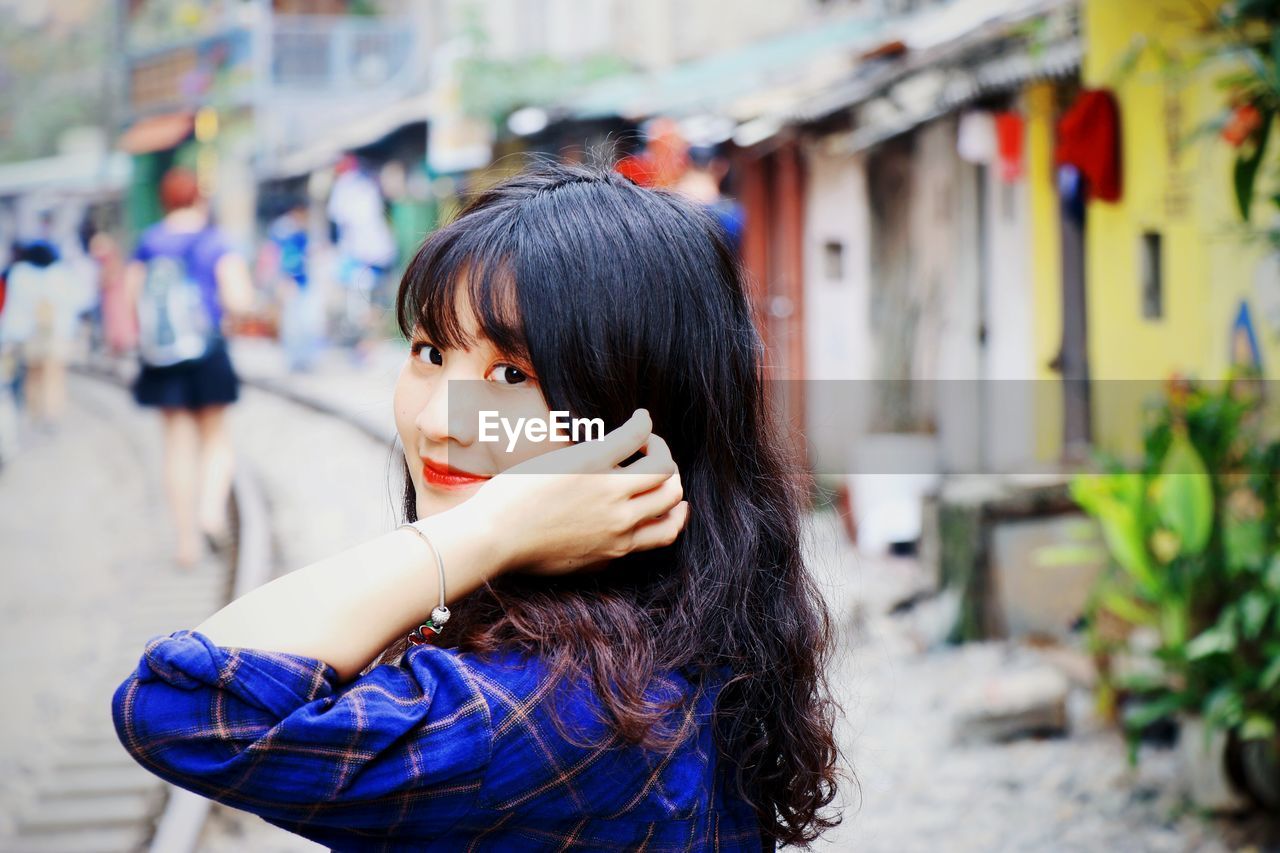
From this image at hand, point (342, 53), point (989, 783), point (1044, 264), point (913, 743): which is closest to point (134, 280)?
point (342, 53)

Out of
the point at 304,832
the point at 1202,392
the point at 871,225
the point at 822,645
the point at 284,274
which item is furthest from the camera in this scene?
the point at 871,225

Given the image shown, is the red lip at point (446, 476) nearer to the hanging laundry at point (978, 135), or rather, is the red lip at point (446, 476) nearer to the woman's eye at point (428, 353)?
the woman's eye at point (428, 353)

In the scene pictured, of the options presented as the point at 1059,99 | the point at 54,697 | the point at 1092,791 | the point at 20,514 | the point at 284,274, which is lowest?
the point at 1092,791

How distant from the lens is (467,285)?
51.8 inches

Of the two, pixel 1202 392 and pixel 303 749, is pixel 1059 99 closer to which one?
pixel 1202 392

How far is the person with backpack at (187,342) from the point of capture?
17.6 ft

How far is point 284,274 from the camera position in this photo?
6449 mm

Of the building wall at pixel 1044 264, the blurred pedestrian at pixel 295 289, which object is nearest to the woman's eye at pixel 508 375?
the blurred pedestrian at pixel 295 289

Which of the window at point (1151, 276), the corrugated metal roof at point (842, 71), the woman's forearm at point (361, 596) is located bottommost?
the woman's forearm at point (361, 596)

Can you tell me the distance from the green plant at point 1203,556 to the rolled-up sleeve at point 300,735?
294cm

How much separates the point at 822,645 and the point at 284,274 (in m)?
5.39

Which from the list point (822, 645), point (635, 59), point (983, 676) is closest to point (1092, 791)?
point (983, 676)

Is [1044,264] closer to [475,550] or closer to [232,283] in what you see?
[232,283]

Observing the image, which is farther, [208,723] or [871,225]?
[871,225]
